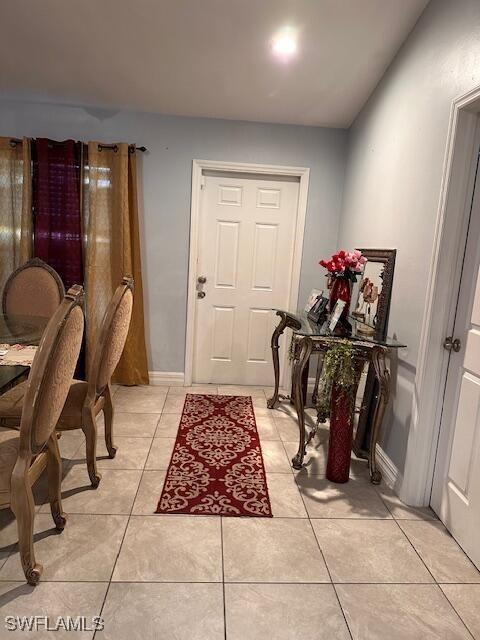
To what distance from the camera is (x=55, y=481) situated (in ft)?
5.73

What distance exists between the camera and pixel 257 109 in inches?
130

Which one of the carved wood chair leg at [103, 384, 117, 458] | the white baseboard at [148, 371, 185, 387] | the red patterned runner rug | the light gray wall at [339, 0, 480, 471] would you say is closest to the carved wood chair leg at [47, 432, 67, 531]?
the red patterned runner rug

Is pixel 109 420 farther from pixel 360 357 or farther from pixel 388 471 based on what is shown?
pixel 388 471

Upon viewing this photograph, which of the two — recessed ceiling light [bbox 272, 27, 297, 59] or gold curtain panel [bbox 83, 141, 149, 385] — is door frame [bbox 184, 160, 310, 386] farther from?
recessed ceiling light [bbox 272, 27, 297, 59]

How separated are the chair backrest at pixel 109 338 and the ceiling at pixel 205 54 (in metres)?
1.57

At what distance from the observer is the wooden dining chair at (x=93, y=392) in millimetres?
2012

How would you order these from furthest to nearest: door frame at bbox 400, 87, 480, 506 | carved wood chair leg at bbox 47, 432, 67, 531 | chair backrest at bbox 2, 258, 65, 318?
chair backrest at bbox 2, 258, 65, 318 < door frame at bbox 400, 87, 480, 506 < carved wood chair leg at bbox 47, 432, 67, 531

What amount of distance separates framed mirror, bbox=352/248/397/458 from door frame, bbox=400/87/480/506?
46 centimetres

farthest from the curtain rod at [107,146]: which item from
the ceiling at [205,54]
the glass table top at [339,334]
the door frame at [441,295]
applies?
the door frame at [441,295]

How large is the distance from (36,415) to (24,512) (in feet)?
1.13

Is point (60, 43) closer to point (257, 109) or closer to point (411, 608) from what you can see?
point (257, 109)

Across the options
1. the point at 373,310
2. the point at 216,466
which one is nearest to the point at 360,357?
the point at 373,310

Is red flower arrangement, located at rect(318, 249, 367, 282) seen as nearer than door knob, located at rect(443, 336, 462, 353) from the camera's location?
No

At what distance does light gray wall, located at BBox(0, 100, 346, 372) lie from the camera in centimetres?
341
